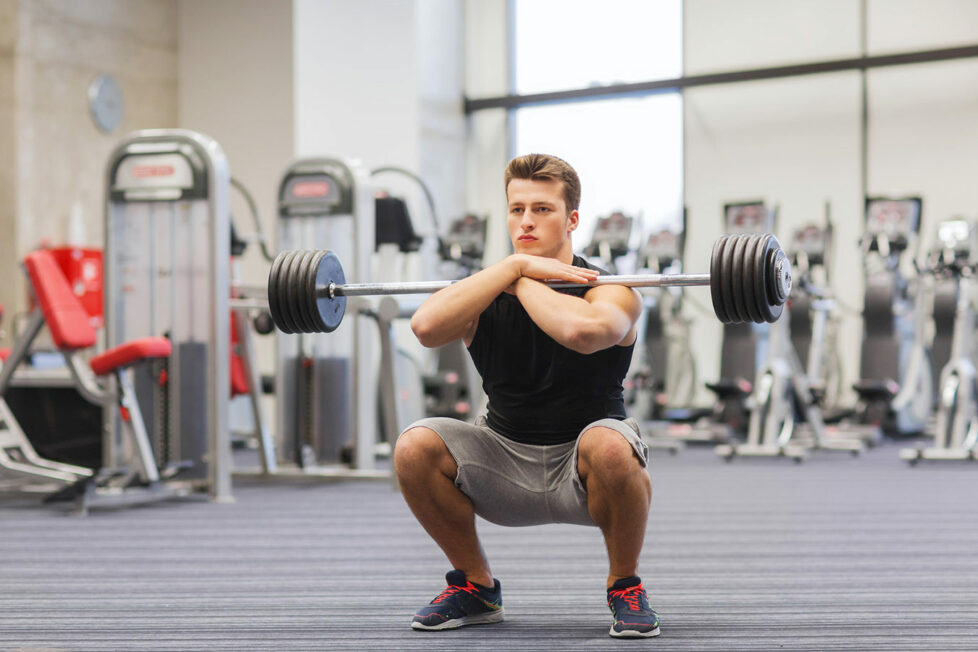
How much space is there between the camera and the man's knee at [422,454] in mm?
2369

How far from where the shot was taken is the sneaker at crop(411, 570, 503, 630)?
2461 mm

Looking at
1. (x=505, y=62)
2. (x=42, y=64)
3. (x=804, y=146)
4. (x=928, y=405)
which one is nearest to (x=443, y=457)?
(x=928, y=405)

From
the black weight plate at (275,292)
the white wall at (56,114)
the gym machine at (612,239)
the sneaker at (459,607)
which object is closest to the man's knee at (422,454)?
the sneaker at (459,607)

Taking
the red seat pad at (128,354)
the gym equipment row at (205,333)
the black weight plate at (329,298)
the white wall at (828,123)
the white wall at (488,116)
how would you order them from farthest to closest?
the white wall at (488,116) < the white wall at (828,123) < the gym equipment row at (205,333) < the red seat pad at (128,354) < the black weight plate at (329,298)

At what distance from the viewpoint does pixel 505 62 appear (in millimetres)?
10461

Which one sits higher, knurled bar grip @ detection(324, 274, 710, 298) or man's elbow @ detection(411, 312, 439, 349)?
knurled bar grip @ detection(324, 274, 710, 298)

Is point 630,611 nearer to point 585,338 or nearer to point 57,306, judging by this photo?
point 585,338

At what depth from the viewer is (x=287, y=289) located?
2.43 meters

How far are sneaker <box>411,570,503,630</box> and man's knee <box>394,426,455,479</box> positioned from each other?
28cm

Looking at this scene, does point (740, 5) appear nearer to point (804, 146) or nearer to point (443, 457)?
point (804, 146)

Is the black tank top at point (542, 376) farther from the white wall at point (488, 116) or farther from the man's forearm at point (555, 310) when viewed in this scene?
the white wall at point (488, 116)

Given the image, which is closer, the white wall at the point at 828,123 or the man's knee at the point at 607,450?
the man's knee at the point at 607,450

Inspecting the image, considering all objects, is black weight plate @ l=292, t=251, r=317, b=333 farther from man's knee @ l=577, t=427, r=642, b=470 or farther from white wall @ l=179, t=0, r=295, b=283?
white wall @ l=179, t=0, r=295, b=283

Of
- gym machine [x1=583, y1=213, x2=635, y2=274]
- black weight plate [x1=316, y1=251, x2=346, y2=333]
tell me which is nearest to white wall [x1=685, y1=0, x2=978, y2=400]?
gym machine [x1=583, y1=213, x2=635, y2=274]
